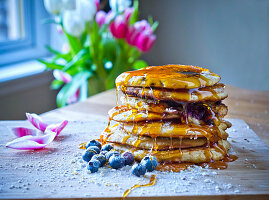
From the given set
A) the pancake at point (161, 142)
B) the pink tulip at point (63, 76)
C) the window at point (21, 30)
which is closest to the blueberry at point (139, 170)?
the pancake at point (161, 142)

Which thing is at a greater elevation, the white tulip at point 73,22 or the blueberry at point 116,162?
the white tulip at point 73,22

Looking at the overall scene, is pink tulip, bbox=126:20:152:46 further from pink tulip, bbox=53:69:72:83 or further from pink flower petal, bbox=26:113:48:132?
pink flower petal, bbox=26:113:48:132

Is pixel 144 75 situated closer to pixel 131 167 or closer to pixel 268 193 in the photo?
pixel 131 167

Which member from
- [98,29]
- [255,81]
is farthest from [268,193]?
[255,81]

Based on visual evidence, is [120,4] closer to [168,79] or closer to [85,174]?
[168,79]

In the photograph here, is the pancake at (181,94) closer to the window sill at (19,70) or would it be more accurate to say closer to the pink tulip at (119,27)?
the pink tulip at (119,27)

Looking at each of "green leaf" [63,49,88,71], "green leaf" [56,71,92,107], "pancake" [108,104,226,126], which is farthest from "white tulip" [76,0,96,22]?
"pancake" [108,104,226,126]
